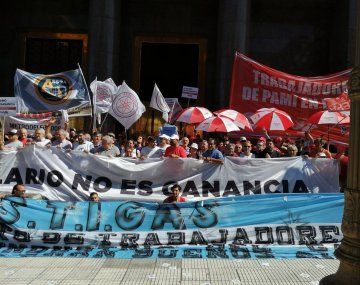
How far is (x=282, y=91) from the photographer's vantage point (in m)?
13.9

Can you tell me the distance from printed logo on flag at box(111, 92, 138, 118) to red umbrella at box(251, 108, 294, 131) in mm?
3163

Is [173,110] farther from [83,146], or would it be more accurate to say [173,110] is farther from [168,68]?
[168,68]

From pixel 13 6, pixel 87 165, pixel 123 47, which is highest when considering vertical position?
pixel 13 6

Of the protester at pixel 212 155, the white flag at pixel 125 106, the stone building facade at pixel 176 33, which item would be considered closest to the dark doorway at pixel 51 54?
the stone building facade at pixel 176 33

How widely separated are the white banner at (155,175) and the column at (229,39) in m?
11.1

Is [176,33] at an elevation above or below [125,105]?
above

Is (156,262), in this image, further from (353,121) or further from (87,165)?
(353,121)

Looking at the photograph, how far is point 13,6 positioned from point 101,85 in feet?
44.5

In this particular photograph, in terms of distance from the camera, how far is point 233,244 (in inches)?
309

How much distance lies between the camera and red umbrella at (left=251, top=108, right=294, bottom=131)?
40.4 feet

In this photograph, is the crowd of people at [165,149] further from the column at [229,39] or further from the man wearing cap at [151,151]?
the column at [229,39]

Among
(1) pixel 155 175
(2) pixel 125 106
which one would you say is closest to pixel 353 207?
(1) pixel 155 175

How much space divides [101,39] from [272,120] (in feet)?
35.4

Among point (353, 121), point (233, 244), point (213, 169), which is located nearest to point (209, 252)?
point (233, 244)
